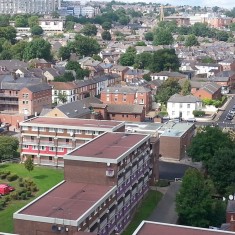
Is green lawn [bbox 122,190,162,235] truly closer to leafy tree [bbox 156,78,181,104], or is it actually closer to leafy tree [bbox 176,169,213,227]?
leafy tree [bbox 176,169,213,227]

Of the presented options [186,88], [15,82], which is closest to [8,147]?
[15,82]

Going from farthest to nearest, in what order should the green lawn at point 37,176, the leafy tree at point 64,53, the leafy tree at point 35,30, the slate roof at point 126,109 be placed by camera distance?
1. the leafy tree at point 35,30
2. the leafy tree at point 64,53
3. the slate roof at point 126,109
4. the green lawn at point 37,176

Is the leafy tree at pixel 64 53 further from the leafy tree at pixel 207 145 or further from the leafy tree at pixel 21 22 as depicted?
the leafy tree at pixel 207 145

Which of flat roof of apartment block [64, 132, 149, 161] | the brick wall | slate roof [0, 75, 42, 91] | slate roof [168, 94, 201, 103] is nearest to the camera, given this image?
the brick wall

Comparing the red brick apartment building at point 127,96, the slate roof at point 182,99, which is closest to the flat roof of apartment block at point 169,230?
the slate roof at point 182,99

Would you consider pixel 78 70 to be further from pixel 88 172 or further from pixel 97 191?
pixel 97 191

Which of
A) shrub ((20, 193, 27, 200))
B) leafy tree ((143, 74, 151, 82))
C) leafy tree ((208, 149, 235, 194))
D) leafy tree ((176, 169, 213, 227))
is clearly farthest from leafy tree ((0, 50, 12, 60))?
leafy tree ((176, 169, 213, 227))
